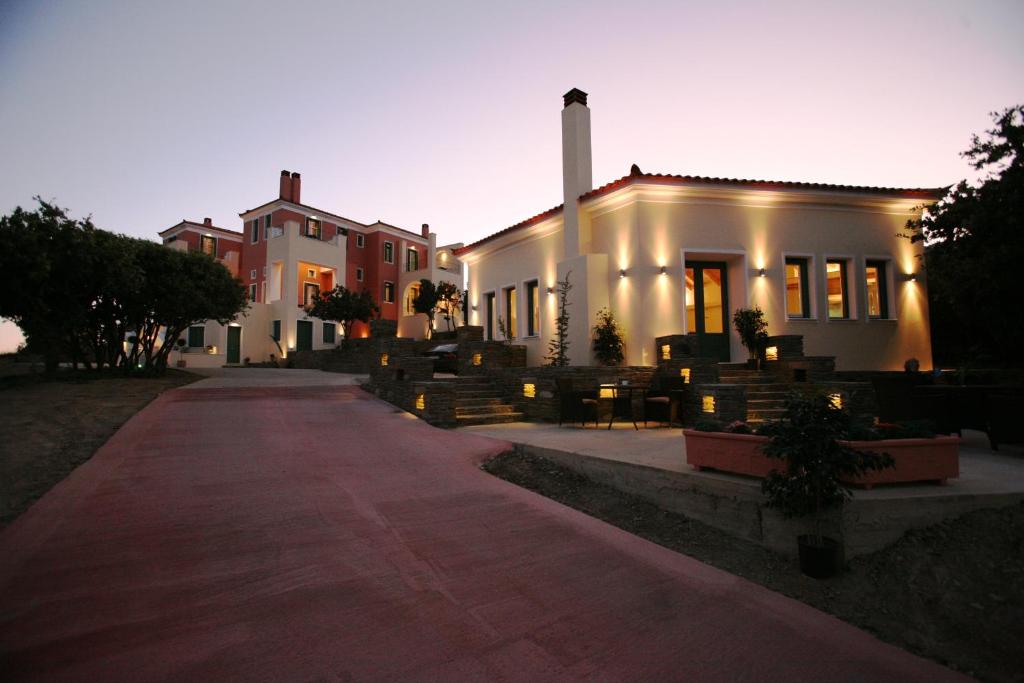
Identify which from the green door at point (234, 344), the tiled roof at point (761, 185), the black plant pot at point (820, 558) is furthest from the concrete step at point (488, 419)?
the green door at point (234, 344)

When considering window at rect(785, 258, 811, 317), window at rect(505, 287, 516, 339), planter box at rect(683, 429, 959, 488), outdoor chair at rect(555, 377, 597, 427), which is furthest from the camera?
window at rect(505, 287, 516, 339)

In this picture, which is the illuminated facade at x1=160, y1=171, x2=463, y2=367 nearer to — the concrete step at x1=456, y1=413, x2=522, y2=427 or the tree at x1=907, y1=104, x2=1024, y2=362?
the concrete step at x1=456, y1=413, x2=522, y2=427

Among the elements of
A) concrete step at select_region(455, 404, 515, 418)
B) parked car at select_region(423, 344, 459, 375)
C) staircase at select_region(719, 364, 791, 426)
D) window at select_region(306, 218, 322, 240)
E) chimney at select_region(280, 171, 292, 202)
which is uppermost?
chimney at select_region(280, 171, 292, 202)

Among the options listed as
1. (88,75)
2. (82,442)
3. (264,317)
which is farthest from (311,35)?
(264,317)

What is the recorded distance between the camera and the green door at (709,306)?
38.1 feet

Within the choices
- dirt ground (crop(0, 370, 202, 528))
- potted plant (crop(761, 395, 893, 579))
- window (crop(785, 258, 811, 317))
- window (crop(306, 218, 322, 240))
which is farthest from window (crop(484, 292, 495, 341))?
window (crop(306, 218, 322, 240))

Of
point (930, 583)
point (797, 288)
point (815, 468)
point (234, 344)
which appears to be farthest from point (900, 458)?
point (234, 344)

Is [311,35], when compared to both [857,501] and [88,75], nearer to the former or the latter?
[88,75]

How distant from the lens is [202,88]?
1425 centimetres

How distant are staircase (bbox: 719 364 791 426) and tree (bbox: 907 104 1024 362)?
184 inches

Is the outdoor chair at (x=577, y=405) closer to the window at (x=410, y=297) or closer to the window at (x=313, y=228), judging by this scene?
the window at (x=410, y=297)

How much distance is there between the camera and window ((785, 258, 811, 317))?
1184cm

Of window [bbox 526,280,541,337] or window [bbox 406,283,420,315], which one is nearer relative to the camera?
window [bbox 526,280,541,337]

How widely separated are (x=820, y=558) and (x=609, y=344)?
7791mm
